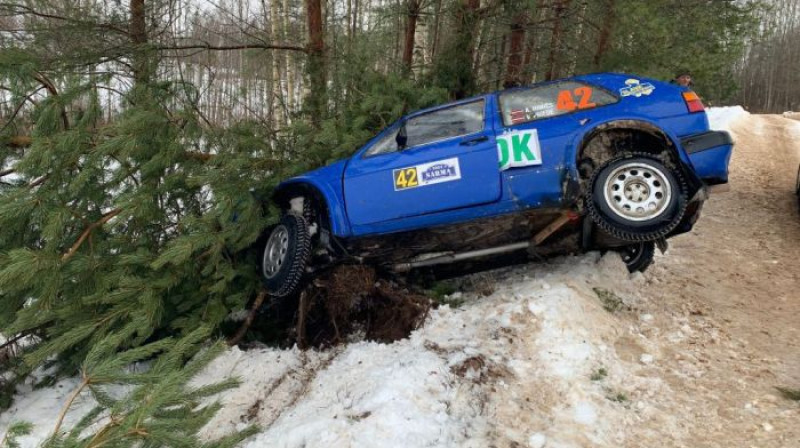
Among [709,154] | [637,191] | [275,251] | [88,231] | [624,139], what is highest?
[624,139]

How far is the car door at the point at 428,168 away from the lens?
452 centimetres

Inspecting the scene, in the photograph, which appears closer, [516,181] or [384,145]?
[516,181]

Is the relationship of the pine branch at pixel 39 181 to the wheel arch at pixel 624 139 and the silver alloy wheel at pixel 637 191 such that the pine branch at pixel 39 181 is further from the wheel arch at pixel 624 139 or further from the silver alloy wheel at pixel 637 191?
the silver alloy wheel at pixel 637 191

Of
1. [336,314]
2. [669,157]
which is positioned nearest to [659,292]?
[669,157]

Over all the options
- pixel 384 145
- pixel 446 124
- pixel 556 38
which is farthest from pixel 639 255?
pixel 556 38

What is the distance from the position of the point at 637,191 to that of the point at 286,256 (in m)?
3.03

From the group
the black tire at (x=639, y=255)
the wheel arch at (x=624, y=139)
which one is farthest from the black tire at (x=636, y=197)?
the black tire at (x=639, y=255)

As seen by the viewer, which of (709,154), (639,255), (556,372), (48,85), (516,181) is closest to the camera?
(556,372)

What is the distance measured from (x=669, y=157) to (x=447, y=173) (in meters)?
1.78

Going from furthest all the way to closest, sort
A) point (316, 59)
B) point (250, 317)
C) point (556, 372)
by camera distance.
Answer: point (316, 59) < point (250, 317) < point (556, 372)

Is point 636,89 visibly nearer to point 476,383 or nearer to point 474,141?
point 474,141

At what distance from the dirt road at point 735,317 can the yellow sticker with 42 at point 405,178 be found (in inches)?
94.3

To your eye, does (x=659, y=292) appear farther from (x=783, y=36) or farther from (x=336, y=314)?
(x=783, y=36)

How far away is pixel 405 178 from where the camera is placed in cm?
472
